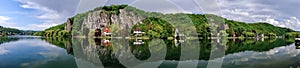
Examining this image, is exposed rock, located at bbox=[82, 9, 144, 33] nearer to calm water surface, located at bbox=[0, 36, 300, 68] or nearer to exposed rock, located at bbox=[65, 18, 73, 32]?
exposed rock, located at bbox=[65, 18, 73, 32]

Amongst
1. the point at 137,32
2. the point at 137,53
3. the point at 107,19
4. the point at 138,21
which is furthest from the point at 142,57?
the point at 107,19

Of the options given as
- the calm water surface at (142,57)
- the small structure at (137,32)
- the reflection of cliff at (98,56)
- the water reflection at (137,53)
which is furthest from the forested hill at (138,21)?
the reflection of cliff at (98,56)

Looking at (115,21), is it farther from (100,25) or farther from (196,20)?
(196,20)

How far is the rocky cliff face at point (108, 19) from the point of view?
75.2m

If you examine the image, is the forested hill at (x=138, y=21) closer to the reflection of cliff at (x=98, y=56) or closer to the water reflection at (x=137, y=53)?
the water reflection at (x=137, y=53)

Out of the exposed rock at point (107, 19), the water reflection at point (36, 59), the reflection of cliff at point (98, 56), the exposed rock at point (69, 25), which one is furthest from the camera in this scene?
the exposed rock at point (69, 25)

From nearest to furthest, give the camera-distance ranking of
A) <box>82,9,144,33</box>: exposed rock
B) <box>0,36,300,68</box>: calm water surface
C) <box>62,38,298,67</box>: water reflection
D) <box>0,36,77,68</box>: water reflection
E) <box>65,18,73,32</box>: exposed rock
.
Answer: <box>0,36,77,68</box>: water reflection, <box>0,36,300,68</box>: calm water surface, <box>62,38,298,67</box>: water reflection, <box>82,9,144,33</box>: exposed rock, <box>65,18,73,32</box>: exposed rock

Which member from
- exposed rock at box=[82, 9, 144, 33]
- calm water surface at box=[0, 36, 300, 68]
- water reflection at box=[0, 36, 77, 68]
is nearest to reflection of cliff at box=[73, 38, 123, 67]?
calm water surface at box=[0, 36, 300, 68]

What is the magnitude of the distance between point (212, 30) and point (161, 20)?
13199 mm

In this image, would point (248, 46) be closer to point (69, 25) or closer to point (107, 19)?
point (107, 19)

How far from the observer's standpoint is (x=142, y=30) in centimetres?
6406

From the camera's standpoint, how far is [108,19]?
90.2 meters

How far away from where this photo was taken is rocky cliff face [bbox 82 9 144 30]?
75.2 meters

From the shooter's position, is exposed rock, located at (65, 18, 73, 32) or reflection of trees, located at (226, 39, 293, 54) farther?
exposed rock, located at (65, 18, 73, 32)
